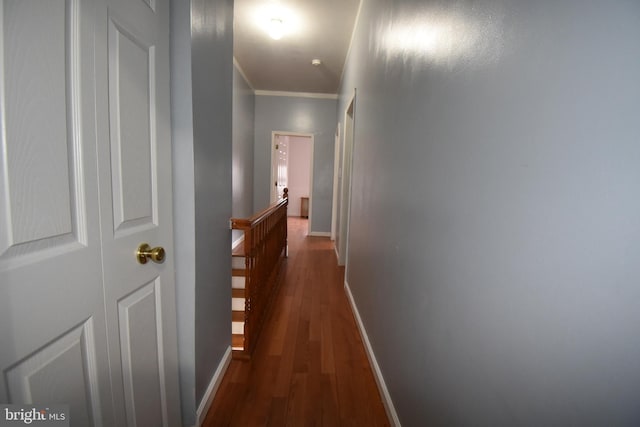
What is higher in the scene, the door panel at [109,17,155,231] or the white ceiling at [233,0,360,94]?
the white ceiling at [233,0,360,94]

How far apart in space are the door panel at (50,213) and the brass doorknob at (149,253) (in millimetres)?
158

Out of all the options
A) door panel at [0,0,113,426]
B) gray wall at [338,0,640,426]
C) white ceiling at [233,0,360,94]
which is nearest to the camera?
gray wall at [338,0,640,426]

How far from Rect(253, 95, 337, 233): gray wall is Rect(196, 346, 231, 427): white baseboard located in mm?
3947

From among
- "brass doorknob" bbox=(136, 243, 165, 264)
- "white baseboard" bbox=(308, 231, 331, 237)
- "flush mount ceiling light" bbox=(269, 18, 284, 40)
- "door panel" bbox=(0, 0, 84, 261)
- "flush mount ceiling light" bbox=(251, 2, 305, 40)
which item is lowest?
"white baseboard" bbox=(308, 231, 331, 237)

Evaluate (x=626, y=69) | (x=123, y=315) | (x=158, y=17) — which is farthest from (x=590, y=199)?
(x=158, y=17)

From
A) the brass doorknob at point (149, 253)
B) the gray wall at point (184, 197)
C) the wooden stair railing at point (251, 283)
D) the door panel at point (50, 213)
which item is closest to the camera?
the door panel at point (50, 213)

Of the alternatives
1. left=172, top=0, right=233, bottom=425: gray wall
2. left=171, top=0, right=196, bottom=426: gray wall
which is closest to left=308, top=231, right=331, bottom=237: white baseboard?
left=172, top=0, right=233, bottom=425: gray wall

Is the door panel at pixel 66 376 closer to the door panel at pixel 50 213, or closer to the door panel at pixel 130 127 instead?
the door panel at pixel 50 213

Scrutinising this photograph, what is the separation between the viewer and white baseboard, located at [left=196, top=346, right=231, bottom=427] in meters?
1.24

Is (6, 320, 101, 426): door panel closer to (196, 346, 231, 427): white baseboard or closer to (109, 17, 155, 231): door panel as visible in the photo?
(109, 17, 155, 231): door panel

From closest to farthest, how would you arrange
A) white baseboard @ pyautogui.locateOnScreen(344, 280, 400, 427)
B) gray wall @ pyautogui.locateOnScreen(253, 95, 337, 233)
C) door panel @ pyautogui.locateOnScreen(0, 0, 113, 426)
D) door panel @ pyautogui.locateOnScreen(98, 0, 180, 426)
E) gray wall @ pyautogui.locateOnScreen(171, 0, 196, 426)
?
door panel @ pyautogui.locateOnScreen(0, 0, 113, 426), door panel @ pyautogui.locateOnScreen(98, 0, 180, 426), gray wall @ pyautogui.locateOnScreen(171, 0, 196, 426), white baseboard @ pyautogui.locateOnScreen(344, 280, 400, 427), gray wall @ pyautogui.locateOnScreen(253, 95, 337, 233)

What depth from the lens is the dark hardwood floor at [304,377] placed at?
1321 mm

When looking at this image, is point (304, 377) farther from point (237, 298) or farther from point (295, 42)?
point (295, 42)

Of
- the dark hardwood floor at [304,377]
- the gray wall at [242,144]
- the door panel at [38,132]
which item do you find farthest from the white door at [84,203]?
the gray wall at [242,144]
